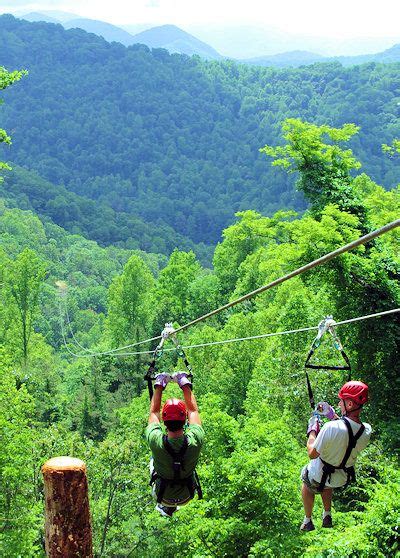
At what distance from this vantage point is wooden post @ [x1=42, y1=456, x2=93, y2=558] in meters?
6.95

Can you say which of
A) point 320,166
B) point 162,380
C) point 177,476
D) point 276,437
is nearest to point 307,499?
point 177,476

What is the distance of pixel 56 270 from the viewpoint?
6048 inches

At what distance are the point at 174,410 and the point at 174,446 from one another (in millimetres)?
524

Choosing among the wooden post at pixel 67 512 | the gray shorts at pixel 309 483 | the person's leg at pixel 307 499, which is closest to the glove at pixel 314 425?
the gray shorts at pixel 309 483

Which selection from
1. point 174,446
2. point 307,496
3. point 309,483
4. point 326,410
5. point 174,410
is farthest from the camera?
point 307,496

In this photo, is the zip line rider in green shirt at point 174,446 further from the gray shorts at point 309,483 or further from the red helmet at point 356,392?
the red helmet at point 356,392

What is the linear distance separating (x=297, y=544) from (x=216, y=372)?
835 inches

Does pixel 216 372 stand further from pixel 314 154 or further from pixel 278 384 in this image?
pixel 314 154

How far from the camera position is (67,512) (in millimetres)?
6969

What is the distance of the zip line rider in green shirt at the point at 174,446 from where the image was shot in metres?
7.44

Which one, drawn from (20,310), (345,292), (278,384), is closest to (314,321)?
(278,384)

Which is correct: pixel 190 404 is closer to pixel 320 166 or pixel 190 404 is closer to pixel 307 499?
pixel 307 499

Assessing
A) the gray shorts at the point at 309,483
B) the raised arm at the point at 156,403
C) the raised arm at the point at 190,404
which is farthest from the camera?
the gray shorts at the point at 309,483

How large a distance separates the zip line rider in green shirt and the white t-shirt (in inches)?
53.0
